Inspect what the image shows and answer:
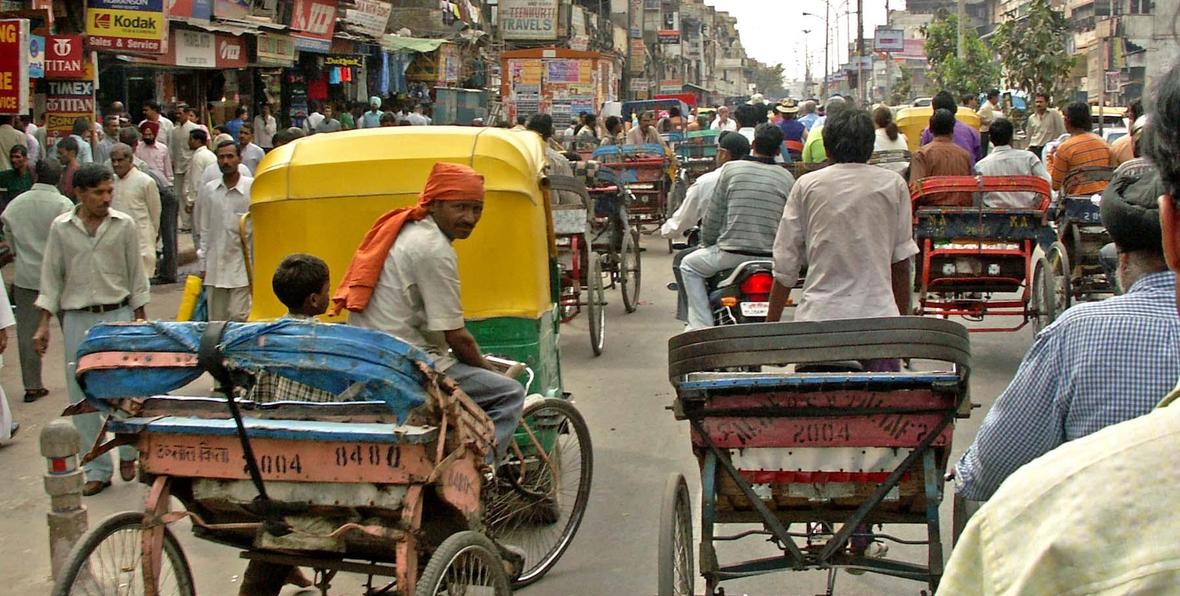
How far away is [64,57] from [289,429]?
13.0 meters

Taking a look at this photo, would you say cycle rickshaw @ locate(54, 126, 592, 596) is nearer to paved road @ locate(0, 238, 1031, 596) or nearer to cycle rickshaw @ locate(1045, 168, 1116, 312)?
paved road @ locate(0, 238, 1031, 596)

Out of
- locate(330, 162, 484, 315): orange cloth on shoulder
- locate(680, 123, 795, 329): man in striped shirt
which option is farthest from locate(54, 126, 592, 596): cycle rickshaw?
locate(680, 123, 795, 329): man in striped shirt

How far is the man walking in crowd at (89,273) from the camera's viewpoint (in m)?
7.17

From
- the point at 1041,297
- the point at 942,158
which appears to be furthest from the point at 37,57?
the point at 1041,297

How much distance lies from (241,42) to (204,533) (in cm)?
1998

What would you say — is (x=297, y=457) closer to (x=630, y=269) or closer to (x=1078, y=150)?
(x=1078, y=150)

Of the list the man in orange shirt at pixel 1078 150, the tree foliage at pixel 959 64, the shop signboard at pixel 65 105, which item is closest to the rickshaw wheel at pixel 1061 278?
the man in orange shirt at pixel 1078 150

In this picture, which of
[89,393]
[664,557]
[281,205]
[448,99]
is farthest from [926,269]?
[448,99]

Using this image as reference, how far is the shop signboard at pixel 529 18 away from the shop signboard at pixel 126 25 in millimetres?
27431

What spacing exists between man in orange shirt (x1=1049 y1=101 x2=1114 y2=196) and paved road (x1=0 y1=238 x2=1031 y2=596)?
148cm

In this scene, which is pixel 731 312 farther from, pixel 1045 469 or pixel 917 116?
pixel 917 116

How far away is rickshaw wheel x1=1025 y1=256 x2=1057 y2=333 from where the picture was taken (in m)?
9.41

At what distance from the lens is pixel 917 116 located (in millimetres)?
18406

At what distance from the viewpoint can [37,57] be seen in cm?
1514
